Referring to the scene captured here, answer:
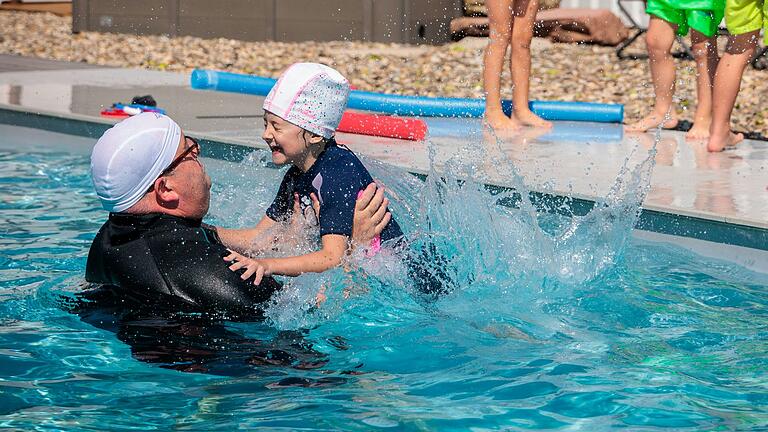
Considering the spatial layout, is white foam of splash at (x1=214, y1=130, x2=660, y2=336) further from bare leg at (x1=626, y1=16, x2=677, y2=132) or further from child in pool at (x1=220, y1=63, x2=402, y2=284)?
bare leg at (x1=626, y1=16, x2=677, y2=132)

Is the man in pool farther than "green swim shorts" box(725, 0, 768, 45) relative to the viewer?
No

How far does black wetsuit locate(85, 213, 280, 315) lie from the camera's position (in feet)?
12.1

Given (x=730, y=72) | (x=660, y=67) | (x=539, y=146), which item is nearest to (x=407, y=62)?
(x=660, y=67)

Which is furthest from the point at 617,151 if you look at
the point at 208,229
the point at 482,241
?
the point at 208,229

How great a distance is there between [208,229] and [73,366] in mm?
690

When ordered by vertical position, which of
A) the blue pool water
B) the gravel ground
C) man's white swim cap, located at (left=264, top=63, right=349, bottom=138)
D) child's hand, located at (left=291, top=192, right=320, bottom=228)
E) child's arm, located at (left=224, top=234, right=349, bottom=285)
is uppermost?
man's white swim cap, located at (left=264, top=63, right=349, bottom=138)

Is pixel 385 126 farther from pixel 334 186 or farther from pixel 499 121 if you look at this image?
pixel 334 186

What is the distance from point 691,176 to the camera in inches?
259

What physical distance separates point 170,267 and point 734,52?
15.8 ft

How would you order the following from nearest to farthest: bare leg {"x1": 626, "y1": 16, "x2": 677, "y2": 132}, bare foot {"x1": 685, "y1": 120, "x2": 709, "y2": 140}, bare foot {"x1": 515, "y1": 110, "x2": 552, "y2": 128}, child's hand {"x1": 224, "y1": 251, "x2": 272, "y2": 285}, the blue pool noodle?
1. child's hand {"x1": 224, "y1": 251, "x2": 272, "y2": 285}
2. bare leg {"x1": 626, "y1": 16, "x2": 677, "y2": 132}
3. bare foot {"x1": 685, "y1": 120, "x2": 709, "y2": 140}
4. bare foot {"x1": 515, "y1": 110, "x2": 552, "y2": 128}
5. the blue pool noodle

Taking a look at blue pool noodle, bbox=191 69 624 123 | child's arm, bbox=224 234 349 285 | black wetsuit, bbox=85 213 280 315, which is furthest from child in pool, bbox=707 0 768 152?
black wetsuit, bbox=85 213 280 315

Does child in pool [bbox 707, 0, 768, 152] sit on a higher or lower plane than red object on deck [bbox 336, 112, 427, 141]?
higher

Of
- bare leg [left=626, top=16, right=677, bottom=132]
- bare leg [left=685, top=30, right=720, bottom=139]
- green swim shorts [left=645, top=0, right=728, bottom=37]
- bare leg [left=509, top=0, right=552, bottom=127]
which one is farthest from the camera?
bare leg [left=509, top=0, right=552, bottom=127]

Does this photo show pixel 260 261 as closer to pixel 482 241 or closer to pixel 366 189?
pixel 366 189
